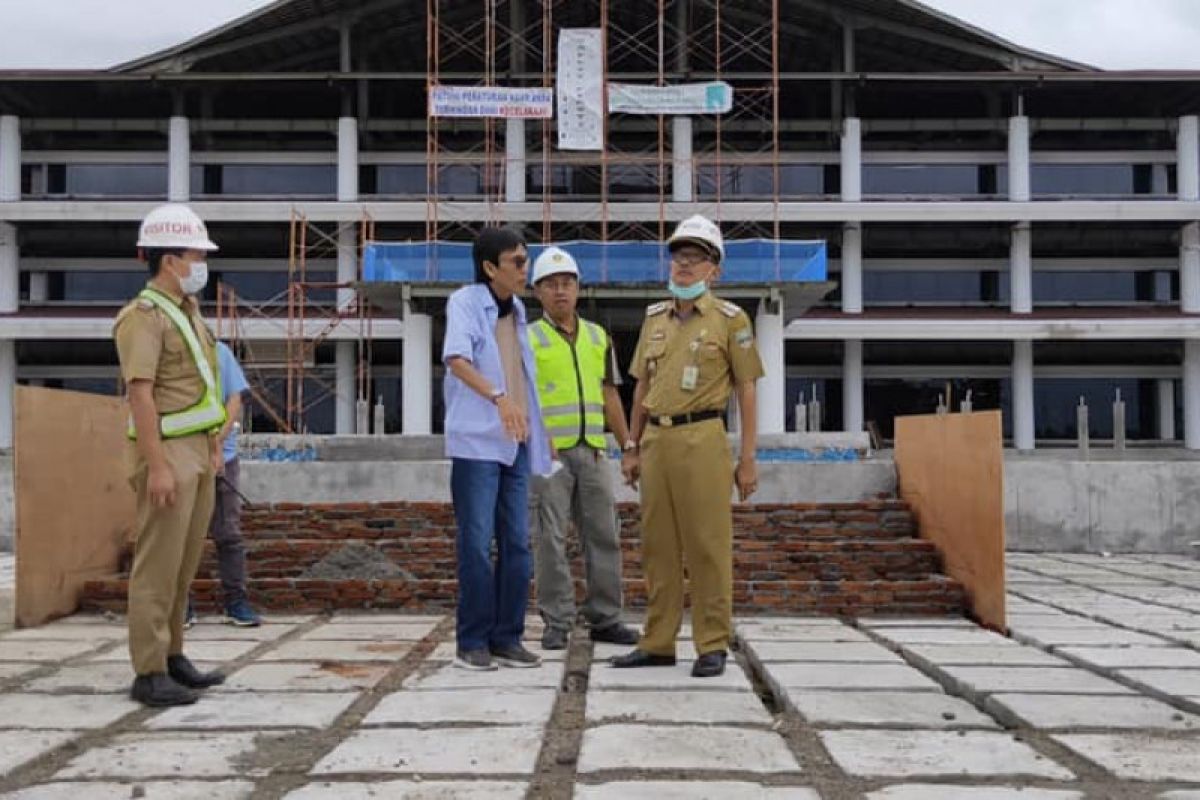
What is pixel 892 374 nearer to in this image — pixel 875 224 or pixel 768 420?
pixel 875 224

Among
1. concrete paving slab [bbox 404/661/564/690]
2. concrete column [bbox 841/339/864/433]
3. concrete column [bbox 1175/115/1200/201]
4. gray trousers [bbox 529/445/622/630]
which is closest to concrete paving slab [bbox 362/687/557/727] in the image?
concrete paving slab [bbox 404/661/564/690]

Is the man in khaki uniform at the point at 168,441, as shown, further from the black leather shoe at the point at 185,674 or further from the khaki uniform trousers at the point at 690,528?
the khaki uniform trousers at the point at 690,528

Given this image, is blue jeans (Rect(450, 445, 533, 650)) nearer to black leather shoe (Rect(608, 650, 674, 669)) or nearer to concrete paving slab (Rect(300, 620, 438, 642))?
black leather shoe (Rect(608, 650, 674, 669))

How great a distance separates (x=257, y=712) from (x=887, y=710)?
85.9 inches

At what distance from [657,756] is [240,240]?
1391 inches

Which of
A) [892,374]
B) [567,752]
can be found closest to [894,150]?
[892,374]

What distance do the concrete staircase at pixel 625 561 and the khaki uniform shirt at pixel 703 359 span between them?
7.46 feet

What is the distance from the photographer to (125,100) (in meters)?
36.2

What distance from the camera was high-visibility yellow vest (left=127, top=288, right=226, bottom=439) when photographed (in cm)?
432

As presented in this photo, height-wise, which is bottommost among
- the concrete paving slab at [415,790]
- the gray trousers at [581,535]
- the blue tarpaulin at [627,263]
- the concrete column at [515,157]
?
the concrete paving slab at [415,790]

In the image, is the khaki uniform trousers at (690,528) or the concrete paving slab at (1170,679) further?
the khaki uniform trousers at (690,528)

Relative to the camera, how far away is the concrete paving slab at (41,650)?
516 centimetres

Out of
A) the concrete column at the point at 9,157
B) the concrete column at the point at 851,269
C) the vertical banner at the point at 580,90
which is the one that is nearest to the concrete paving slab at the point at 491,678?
the vertical banner at the point at 580,90

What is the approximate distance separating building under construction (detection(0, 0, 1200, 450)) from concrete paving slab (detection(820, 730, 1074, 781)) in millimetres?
30353
